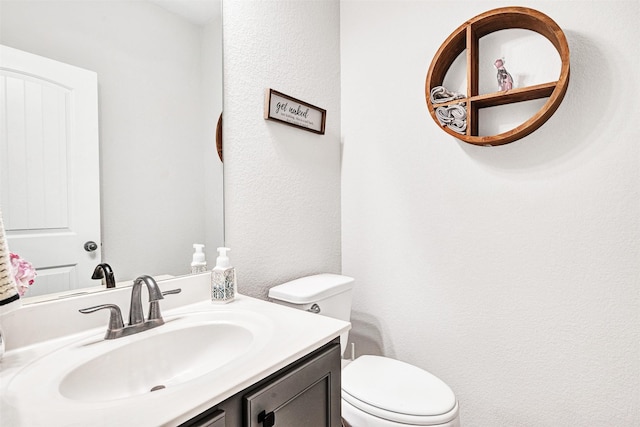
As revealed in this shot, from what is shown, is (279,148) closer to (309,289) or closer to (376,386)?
(309,289)

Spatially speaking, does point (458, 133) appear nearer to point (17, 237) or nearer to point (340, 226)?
point (340, 226)

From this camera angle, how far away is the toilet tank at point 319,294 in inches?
50.9

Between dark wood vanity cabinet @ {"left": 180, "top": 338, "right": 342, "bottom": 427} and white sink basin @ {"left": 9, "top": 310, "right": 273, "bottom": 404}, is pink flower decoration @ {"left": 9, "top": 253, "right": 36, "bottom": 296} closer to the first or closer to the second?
white sink basin @ {"left": 9, "top": 310, "right": 273, "bottom": 404}

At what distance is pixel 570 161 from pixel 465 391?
3.45 ft

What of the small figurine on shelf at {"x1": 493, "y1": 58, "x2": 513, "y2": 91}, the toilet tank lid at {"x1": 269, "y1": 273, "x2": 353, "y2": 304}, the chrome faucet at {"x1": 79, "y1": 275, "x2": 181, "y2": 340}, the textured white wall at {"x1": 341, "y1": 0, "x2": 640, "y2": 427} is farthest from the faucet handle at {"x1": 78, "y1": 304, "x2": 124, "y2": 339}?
the small figurine on shelf at {"x1": 493, "y1": 58, "x2": 513, "y2": 91}

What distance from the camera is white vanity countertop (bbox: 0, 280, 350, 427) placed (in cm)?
52

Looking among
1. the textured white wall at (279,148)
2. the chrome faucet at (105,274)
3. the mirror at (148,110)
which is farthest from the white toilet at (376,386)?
the chrome faucet at (105,274)

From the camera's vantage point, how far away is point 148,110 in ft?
3.36

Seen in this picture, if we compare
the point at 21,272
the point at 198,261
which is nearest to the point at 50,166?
the point at 21,272

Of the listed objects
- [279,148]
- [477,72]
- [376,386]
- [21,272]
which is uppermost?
[477,72]

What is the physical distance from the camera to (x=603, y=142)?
1158 millimetres

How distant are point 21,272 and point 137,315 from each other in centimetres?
28

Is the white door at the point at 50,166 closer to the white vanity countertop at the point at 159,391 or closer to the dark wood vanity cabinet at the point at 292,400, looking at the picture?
the white vanity countertop at the point at 159,391

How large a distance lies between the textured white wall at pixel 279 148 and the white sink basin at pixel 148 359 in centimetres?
38
